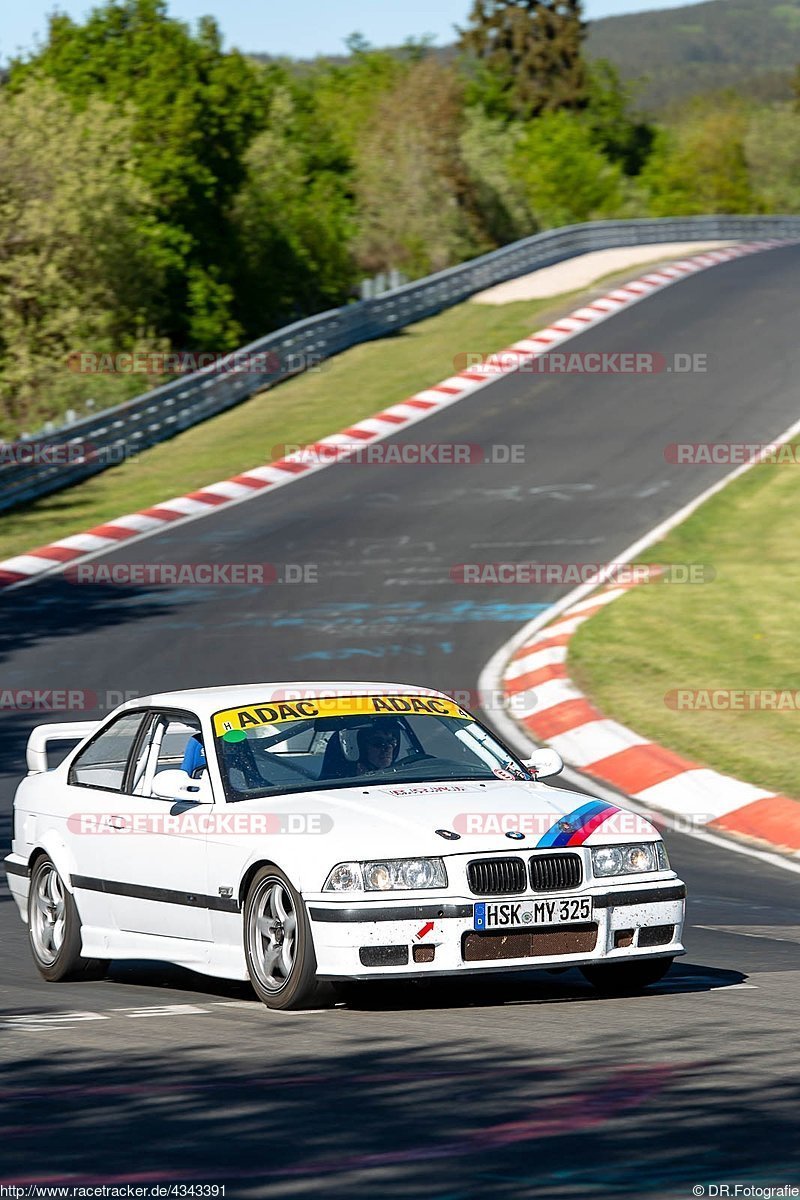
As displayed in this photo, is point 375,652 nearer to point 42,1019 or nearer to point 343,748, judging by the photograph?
point 343,748

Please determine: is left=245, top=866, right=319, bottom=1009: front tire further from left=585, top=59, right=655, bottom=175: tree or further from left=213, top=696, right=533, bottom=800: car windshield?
left=585, top=59, right=655, bottom=175: tree

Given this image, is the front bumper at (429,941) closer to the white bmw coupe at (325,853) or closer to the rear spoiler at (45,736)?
the white bmw coupe at (325,853)

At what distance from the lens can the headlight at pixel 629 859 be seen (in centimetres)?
771

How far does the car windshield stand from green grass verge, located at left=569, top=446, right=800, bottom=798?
4458mm

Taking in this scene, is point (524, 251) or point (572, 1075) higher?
point (524, 251)

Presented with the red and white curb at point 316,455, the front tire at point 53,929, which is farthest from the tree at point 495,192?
the front tire at point 53,929

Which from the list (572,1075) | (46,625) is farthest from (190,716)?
(46,625)

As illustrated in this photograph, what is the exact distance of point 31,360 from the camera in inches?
1566

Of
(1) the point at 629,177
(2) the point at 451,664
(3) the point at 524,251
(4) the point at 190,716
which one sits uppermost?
(1) the point at 629,177

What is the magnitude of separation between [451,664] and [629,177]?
10678 cm

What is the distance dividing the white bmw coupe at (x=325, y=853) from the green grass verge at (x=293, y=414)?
50.1ft

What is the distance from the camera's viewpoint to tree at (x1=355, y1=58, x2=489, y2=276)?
60656 millimetres

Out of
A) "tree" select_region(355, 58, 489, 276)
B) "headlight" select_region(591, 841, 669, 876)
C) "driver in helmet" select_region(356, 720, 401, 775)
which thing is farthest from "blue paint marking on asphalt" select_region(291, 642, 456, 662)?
"tree" select_region(355, 58, 489, 276)

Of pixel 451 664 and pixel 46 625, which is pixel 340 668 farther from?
pixel 46 625
